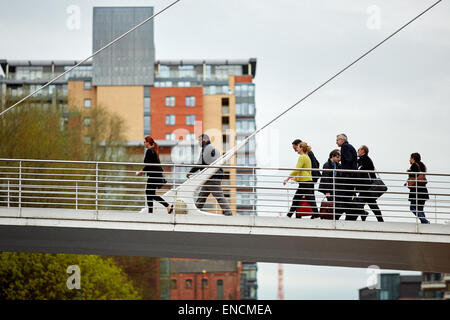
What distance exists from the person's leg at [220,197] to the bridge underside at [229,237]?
0.74 metres

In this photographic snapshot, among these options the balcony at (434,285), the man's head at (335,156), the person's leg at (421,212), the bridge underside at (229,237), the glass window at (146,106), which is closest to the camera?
the person's leg at (421,212)

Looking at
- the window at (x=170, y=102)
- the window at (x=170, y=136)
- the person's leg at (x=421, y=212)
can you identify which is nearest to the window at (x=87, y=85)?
the window at (x=170, y=102)

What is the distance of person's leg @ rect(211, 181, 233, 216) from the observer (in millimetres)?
24172

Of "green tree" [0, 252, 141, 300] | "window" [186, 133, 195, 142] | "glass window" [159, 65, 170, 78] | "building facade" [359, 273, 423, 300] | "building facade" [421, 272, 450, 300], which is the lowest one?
"building facade" [359, 273, 423, 300]

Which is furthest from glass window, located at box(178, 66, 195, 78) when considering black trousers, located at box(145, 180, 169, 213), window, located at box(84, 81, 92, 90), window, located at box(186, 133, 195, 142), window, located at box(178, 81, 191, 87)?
black trousers, located at box(145, 180, 169, 213)

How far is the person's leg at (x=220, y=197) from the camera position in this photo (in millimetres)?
24172

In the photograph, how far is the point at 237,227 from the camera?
77.4ft

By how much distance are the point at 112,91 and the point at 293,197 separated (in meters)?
99.1

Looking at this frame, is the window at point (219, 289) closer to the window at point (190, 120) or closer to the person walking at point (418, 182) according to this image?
the window at point (190, 120)

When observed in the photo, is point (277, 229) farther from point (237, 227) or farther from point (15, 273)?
point (15, 273)

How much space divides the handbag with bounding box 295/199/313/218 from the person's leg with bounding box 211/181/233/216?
5.54 feet

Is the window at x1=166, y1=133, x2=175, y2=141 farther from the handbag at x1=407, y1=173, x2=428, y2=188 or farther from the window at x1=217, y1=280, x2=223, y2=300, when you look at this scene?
the handbag at x1=407, y1=173, x2=428, y2=188
